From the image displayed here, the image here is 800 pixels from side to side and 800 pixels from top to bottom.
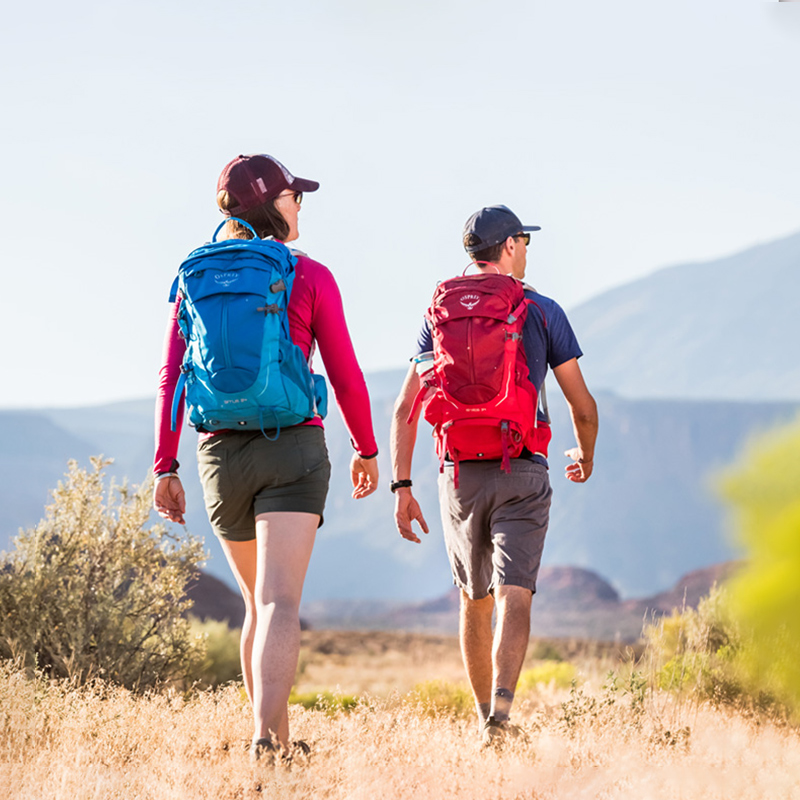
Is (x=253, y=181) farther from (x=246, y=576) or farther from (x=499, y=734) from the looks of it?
(x=499, y=734)

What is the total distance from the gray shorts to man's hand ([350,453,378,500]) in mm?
629

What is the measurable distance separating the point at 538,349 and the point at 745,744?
206 centimetres

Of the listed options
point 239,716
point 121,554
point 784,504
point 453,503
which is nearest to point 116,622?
point 121,554

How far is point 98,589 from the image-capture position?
20.9ft

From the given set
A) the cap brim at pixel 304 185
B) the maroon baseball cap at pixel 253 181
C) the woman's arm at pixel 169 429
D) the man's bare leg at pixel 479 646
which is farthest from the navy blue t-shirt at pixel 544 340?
the woman's arm at pixel 169 429

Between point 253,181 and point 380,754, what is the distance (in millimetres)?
2163

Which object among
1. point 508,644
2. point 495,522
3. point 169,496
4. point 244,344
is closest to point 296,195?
point 244,344

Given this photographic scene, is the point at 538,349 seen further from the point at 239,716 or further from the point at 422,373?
the point at 239,716

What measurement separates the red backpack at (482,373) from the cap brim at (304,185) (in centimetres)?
73

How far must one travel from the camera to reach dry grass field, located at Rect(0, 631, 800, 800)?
3.22m

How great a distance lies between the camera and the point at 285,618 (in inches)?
129

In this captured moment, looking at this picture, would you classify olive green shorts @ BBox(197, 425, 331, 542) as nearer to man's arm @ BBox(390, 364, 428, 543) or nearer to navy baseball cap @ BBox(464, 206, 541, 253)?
man's arm @ BBox(390, 364, 428, 543)

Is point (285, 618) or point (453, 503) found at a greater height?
point (453, 503)

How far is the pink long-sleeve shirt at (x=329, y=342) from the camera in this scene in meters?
3.48
